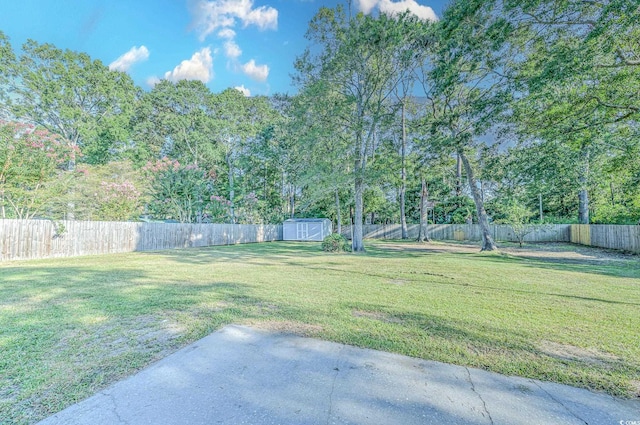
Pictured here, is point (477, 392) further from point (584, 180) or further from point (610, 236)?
point (610, 236)

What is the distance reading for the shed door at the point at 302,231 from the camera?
23078mm

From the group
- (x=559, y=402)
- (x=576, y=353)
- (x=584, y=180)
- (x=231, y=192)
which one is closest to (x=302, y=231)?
(x=231, y=192)

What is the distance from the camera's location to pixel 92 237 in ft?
37.4

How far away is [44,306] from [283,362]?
12.4 feet

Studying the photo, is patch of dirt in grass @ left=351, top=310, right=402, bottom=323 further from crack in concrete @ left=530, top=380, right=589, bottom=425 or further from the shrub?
the shrub

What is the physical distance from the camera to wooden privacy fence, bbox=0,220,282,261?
915 centimetres

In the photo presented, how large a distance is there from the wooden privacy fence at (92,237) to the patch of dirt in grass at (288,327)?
10899mm

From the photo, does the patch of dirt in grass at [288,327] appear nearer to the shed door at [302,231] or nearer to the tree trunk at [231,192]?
the shed door at [302,231]

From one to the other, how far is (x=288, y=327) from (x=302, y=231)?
2022cm

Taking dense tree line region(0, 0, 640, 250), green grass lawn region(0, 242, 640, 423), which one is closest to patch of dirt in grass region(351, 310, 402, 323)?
green grass lawn region(0, 242, 640, 423)

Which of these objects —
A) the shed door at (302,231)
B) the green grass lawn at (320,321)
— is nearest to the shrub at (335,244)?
the green grass lawn at (320,321)

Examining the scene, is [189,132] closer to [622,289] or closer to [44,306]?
[44,306]

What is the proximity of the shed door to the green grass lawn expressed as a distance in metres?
16.9

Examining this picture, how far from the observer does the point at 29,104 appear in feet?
55.5
